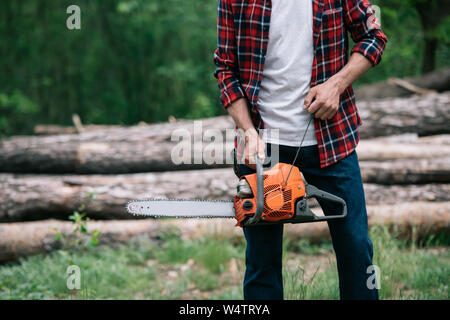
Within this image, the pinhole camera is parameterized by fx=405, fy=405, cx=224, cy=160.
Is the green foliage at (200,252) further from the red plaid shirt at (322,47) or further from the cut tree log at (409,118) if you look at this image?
the cut tree log at (409,118)

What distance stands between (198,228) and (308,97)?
2.49 metres

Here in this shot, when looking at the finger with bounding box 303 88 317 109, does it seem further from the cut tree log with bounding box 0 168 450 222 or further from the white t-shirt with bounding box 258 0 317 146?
the cut tree log with bounding box 0 168 450 222

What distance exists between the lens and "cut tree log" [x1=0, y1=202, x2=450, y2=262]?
12.0ft

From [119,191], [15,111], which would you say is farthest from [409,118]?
[15,111]

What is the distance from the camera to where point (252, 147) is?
5.38 ft

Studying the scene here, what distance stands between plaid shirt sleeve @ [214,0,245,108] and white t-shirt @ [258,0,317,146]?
0.41 feet

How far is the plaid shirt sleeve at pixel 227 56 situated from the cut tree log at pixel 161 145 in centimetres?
247

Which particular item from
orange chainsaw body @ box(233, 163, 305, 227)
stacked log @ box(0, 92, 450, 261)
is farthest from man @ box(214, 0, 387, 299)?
stacked log @ box(0, 92, 450, 261)

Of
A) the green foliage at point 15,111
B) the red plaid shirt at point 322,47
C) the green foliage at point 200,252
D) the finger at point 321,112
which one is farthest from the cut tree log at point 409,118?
the green foliage at point 15,111

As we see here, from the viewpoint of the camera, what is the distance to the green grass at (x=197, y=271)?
270 cm

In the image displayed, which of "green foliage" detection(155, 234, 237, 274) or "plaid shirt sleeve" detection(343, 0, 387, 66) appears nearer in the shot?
"plaid shirt sleeve" detection(343, 0, 387, 66)

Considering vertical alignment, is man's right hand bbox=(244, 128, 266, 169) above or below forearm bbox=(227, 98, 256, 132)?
below
